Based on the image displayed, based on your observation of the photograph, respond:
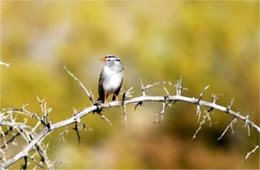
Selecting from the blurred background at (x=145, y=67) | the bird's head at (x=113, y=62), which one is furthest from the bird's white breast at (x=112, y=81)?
the blurred background at (x=145, y=67)

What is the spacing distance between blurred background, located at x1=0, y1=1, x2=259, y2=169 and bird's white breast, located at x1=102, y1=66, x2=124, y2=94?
1841cm

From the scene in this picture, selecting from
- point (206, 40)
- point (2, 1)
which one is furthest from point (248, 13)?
point (2, 1)

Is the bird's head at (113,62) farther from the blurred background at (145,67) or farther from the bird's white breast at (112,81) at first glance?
the blurred background at (145,67)

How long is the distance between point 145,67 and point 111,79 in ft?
76.9

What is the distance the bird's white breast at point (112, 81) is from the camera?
8.98m

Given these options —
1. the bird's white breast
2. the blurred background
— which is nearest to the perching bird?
the bird's white breast

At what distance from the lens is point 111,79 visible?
901cm

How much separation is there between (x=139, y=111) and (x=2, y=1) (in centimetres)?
863

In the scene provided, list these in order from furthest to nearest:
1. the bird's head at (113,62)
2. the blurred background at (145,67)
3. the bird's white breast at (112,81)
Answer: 1. the blurred background at (145,67)
2. the bird's head at (113,62)
3. the bird's white breast at (112,81)

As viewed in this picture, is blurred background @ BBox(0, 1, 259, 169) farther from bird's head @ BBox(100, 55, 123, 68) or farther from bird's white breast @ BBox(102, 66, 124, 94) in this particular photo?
bird's white breast @ BBox(102, 66, 124, 94)

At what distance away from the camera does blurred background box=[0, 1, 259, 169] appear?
95.8 ft

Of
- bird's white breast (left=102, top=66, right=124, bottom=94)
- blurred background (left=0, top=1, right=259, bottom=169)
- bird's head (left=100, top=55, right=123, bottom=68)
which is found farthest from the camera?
blurred background (left=0, top=1, right=259, bottom=169)

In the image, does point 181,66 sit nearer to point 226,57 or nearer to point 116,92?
point 226,57

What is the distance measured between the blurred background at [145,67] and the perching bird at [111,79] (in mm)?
18294
